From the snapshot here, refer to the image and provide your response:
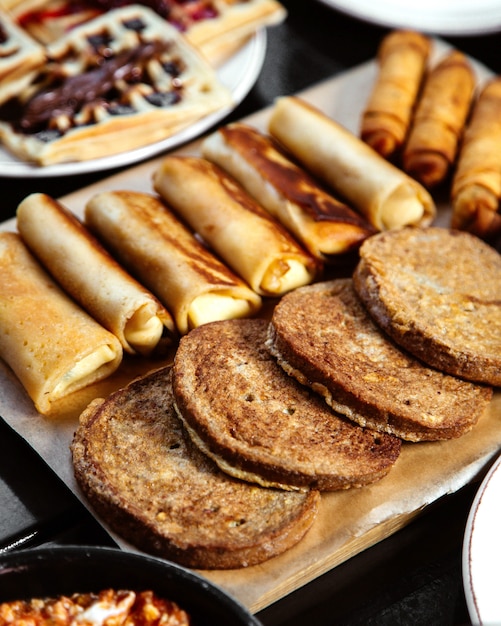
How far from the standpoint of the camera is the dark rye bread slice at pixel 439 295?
9.37 feet

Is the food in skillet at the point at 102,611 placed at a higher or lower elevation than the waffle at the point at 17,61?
lower

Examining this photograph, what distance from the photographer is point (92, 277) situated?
310 centimetres

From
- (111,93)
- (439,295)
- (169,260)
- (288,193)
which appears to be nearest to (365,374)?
(439,295)

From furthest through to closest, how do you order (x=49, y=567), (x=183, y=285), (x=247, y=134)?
(x=247, y=134) → (x=183, y=285) → (x=49, y=567)

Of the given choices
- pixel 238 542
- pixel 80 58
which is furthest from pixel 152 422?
pixel 80 58

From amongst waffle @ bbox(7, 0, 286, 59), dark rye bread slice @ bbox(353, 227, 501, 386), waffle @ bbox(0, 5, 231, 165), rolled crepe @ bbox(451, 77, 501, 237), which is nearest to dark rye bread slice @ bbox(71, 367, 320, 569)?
dark rye bread slice @ bbox(353, 227, 501, 386)

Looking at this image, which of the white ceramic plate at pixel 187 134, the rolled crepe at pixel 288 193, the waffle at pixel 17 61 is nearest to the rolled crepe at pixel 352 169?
the rolled crepe at pixel 288 193

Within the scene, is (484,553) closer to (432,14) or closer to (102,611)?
(102,611)

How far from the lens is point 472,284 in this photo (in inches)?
125

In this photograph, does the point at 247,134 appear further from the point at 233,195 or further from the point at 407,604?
the point at 407,604

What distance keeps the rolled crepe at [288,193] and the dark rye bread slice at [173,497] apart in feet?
3.38

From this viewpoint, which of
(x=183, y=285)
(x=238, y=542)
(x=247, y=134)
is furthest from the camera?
(x=247, y=134)

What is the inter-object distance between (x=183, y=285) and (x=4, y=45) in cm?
187

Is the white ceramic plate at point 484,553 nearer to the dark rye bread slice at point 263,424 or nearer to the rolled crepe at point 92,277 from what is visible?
the dark rye bread slice at point 263,424
